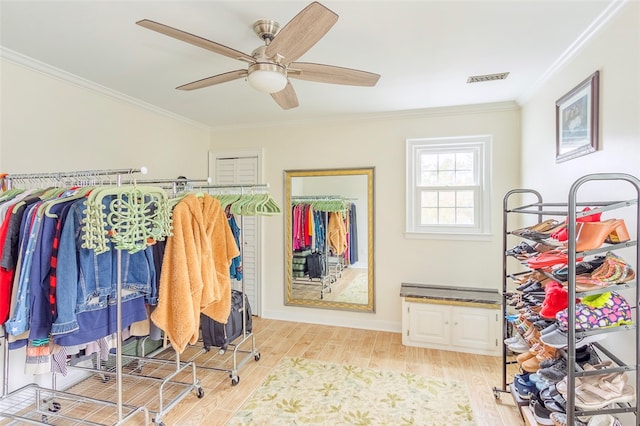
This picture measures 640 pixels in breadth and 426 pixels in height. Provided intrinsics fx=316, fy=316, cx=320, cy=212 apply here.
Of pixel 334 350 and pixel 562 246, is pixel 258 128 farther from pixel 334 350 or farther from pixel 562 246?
pixel 562 246

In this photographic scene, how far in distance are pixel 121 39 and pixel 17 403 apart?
2.63m

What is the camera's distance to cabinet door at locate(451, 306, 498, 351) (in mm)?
3068

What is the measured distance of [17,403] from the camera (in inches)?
88.5

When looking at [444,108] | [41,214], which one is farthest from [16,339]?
[444,108]

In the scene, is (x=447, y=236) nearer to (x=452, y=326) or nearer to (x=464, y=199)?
(x=464, y=199)

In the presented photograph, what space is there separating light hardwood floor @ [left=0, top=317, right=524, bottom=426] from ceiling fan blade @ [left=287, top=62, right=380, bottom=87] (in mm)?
2313

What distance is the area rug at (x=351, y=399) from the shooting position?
7.06ft

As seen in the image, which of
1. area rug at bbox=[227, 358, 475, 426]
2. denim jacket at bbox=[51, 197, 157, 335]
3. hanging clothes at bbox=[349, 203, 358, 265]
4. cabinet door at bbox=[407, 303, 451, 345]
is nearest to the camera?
denim jacket at bbox=[51, 197, 157, 335]

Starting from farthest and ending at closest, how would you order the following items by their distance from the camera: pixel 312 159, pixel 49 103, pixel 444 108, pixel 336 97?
pixel 312 159
pixel 444 108
pixel 336 97
pixel 49 103

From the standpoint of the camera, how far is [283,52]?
5.19ft

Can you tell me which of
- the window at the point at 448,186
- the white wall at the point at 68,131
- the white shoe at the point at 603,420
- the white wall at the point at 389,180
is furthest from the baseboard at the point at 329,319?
the white shoe at the point at 603,420

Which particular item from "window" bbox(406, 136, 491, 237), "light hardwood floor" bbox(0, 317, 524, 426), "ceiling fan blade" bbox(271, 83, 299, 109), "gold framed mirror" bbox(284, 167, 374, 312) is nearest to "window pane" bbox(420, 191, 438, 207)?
"window" bbox(406, 136, 491, 237)

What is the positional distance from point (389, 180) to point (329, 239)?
3.36ft

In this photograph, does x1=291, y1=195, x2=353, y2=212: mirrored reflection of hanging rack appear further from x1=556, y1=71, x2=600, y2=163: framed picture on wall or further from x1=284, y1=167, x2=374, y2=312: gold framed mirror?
x1=556, y1=71, x2=600, y2=163: framed picture on wall
